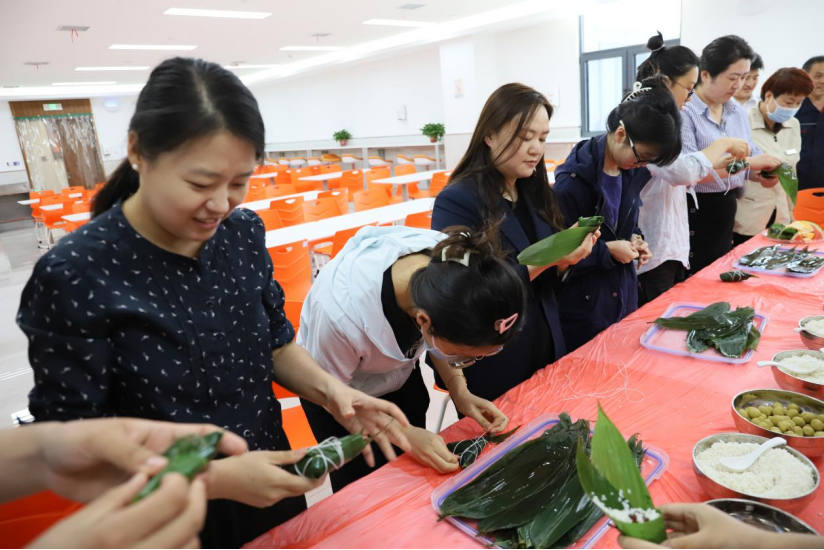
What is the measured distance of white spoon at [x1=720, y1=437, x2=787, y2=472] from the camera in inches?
41.4

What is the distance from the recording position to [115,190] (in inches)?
42.3

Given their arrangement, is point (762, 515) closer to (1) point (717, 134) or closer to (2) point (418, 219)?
(1) point (717, 134)

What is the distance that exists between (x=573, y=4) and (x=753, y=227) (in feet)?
19.7

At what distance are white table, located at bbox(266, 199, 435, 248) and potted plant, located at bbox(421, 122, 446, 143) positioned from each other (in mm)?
6280

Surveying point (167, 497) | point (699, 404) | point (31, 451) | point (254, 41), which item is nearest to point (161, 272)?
point (31, 451)

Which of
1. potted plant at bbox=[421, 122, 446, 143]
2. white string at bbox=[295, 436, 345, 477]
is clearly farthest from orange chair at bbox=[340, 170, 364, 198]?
white string at bbox=[295, 436, 345, 477]

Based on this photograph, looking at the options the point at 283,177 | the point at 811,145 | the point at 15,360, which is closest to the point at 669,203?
the point at 811,145

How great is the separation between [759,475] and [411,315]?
0.81 m

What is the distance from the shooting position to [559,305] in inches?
84.7

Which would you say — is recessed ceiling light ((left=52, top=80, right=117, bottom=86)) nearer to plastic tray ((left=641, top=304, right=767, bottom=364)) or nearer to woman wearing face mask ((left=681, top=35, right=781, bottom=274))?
woman wearing face mask ((left=681, top=35, right=781, bottom=274))

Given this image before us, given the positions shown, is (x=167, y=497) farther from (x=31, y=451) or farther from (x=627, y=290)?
(x=627, y=290)

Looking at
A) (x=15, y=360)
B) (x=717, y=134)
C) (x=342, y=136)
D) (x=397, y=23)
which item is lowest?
(x=15, y=360)

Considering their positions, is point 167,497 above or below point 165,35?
below

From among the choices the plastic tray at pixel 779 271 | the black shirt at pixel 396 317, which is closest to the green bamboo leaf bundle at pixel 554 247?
the black shirt at pixel 396 317
